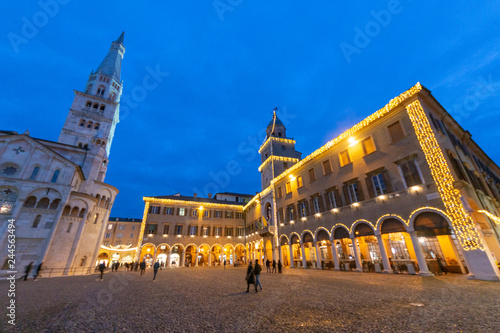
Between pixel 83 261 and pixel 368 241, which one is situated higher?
pixel 368 241

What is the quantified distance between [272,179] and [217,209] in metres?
16.3

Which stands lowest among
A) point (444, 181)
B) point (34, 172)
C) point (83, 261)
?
point (83, 261)

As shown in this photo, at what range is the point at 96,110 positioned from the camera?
1781 inches

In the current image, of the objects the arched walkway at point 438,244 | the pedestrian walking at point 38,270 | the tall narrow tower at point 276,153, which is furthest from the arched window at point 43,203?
the arched walkway at point 438,244

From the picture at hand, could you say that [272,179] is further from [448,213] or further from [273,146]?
[448,213]

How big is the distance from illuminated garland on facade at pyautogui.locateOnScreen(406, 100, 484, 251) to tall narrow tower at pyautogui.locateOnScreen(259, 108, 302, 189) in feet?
66.6

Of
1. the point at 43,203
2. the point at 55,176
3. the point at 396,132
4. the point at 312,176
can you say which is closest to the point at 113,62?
the point at 55,176

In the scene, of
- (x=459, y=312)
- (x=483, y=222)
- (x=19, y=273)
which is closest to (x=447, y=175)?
(x=483, y=222)

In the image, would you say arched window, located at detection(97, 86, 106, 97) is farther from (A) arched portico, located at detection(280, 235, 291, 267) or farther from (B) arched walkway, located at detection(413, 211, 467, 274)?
(B) arched walkway, located at detection(413, 211, 467, 274)

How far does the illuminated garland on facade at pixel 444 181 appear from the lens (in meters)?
11.0

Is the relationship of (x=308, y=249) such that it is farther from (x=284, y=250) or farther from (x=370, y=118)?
(x=370, y=118)

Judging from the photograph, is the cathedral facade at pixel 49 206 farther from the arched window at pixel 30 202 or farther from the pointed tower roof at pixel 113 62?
the pointed tower roof at pixel 113 62

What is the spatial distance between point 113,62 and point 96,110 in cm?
1786

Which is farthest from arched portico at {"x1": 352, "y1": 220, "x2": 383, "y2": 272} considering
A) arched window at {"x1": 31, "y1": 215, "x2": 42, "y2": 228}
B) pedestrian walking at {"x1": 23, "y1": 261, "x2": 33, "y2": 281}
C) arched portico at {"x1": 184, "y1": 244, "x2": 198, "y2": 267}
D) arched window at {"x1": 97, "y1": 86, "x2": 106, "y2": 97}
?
arched window at {"x1": 97, "y1": 86, "x2": 106, "y2": 97}
